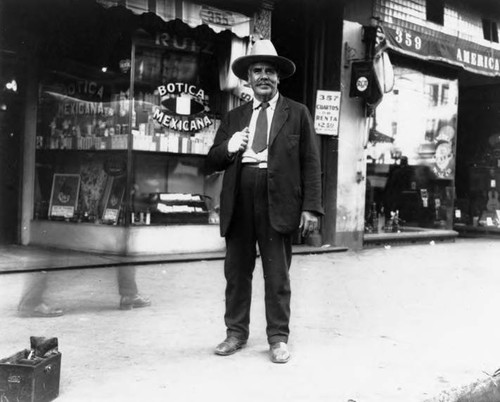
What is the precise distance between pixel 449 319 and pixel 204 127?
4955mm

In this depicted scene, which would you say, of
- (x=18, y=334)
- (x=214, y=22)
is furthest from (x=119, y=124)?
(x=18, y=334)

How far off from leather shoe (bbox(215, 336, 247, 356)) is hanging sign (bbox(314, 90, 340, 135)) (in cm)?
665

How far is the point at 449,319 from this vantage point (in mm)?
5941

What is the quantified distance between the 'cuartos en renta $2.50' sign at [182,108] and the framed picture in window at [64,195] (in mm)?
1622

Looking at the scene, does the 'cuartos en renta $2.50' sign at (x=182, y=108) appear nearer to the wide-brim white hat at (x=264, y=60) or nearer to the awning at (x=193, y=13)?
the awning at (x=193, y=13)

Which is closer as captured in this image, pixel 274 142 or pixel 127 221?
pixel 274 142

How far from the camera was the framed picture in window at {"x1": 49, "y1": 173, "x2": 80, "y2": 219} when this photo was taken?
30.8 ft

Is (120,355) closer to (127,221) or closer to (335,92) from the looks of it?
(127,221)

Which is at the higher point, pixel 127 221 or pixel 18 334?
pixel 127 221

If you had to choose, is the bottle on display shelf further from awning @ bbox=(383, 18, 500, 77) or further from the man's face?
the man's face

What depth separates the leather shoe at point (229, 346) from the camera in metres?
4.41

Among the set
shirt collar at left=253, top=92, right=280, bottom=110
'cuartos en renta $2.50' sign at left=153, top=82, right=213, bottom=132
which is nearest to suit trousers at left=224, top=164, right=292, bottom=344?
shirt collar at left=253, top=92, right=280, bottom=110

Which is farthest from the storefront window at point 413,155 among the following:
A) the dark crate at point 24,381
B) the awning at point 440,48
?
the dark crate at point 24,381

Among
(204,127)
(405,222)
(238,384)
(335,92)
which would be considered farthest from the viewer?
(405,222)
